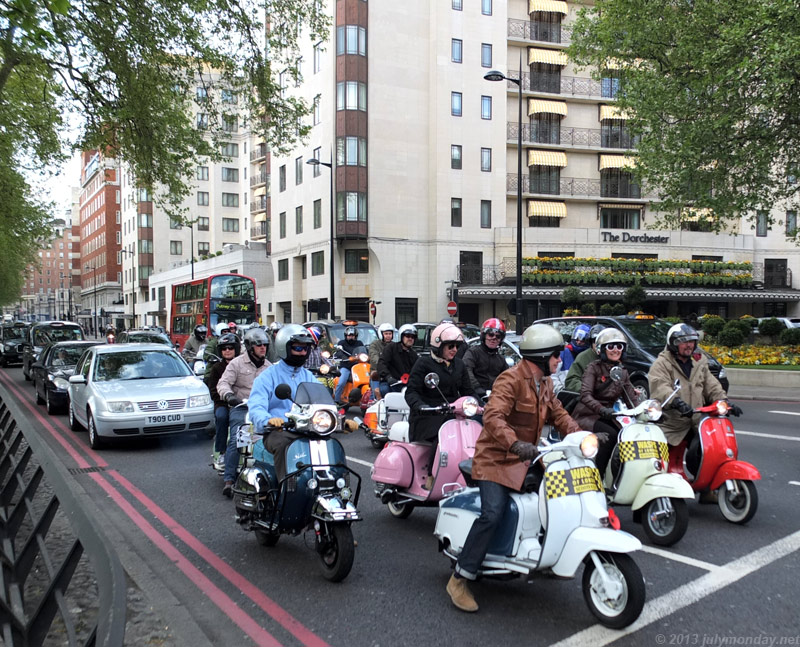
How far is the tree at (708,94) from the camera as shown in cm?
1498

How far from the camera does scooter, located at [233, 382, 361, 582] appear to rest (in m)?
4.47

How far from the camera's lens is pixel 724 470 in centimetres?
582

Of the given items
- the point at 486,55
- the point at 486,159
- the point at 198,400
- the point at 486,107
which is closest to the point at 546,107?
the point at 486,107

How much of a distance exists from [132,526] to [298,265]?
3963cm

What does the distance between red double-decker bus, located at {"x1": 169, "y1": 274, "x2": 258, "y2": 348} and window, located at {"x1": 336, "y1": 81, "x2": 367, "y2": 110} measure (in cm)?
1470

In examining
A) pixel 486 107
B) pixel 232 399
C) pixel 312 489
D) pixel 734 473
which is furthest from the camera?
pixel 486 107

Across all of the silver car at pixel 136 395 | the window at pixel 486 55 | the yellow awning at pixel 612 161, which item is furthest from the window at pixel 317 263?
the silver car at pixel 136 395

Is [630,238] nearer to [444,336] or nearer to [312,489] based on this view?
[444,336]

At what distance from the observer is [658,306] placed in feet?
143

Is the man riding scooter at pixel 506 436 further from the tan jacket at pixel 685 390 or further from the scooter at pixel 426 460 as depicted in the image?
the tan jacket at pixel 685 390

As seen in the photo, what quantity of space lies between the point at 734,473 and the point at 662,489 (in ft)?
3.57

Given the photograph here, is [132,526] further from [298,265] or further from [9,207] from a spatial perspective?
[298,265]

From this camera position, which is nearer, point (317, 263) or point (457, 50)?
point (457, 50)

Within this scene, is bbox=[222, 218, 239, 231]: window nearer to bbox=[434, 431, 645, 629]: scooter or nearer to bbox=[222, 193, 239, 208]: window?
bbox=[222, 193, 239, 208]: window
